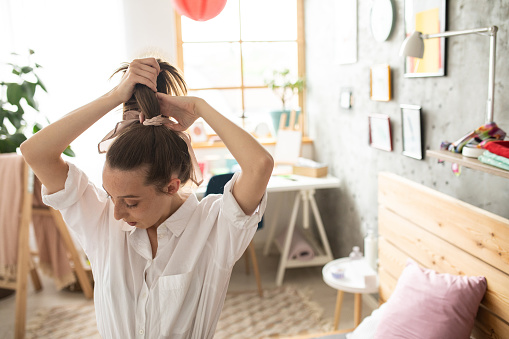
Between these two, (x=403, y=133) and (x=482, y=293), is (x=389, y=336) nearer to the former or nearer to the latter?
(x=482, y=293)

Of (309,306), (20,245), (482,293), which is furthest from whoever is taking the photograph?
(309,306)

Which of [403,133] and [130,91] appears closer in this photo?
[130,91]

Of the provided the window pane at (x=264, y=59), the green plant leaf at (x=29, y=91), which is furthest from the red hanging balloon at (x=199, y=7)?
the window pane at (x=264, y=59)

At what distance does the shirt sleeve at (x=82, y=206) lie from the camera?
121 cm

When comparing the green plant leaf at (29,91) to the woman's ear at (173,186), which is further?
the green plant leaf at (29,91)

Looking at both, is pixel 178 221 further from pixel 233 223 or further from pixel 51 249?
pixel 51 249

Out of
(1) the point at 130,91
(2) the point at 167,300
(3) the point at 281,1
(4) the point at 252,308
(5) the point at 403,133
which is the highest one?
(3) the point at 281,1

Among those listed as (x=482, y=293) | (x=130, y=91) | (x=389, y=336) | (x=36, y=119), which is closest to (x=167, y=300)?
(x=130, y=91)

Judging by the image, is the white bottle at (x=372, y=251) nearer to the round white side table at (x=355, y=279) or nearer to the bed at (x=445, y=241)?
the round white side table at (x=355, y=279)

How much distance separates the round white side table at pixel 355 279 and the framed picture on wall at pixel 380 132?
0.64 m

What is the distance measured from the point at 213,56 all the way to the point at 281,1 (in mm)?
688

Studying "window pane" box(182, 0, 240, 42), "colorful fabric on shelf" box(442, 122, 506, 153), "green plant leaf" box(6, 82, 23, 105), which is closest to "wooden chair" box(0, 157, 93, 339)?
"green plant leaf" box(6, 82, 23, 105)

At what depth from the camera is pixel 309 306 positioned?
10.6 ft

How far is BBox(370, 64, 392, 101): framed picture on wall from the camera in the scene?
276 centimetres
